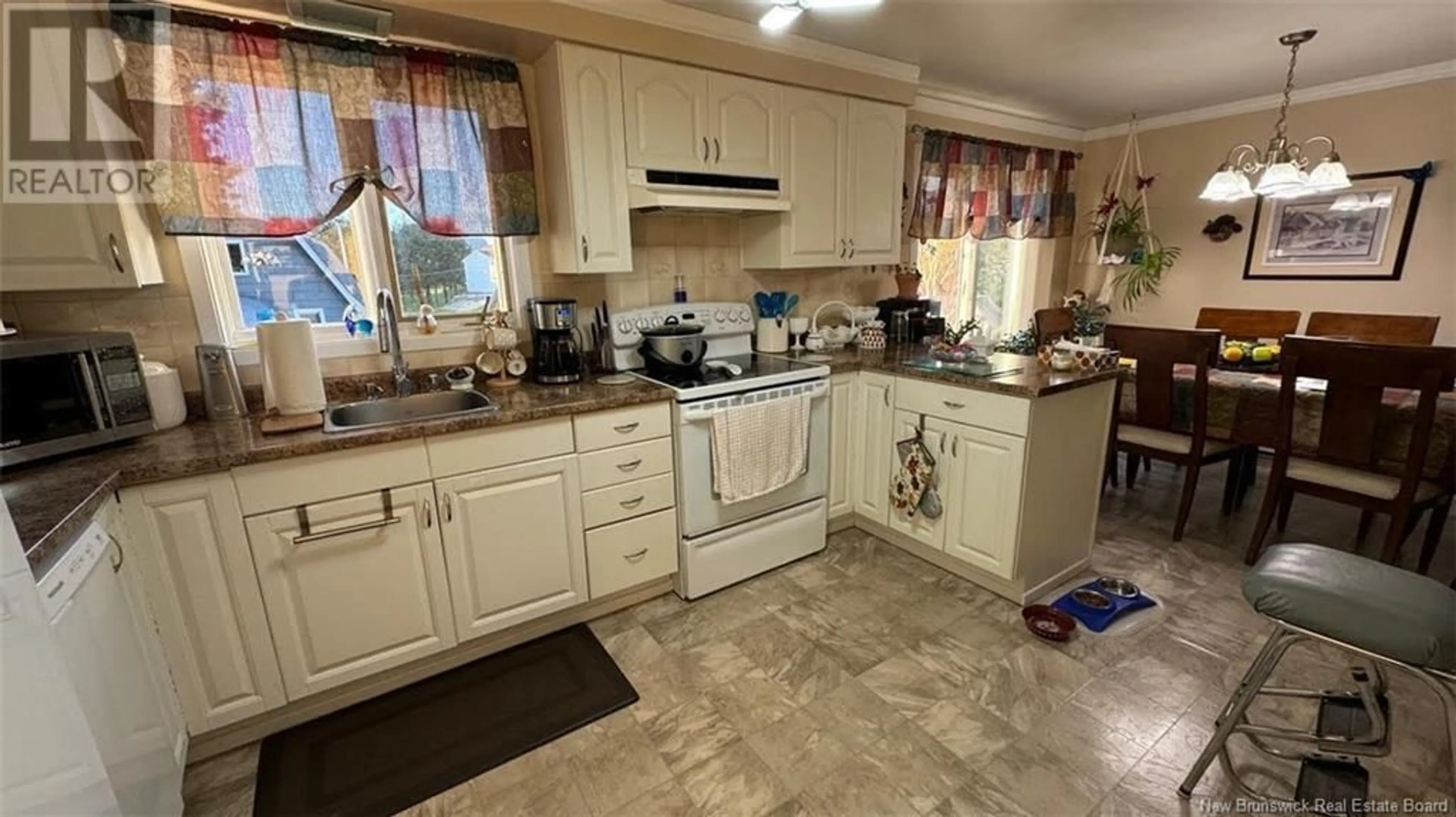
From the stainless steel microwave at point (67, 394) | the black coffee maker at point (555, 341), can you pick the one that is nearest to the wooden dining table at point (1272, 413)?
the black coffee maker at point (555, 341)

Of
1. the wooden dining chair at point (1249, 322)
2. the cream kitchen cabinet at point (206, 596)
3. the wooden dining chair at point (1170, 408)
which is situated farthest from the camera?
the wooden dining chair at point (1249, 322)

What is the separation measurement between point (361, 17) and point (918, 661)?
9.24 ft

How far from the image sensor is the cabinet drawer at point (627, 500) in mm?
2143

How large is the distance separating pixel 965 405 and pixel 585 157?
70.0 inches

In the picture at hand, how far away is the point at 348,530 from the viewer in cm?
170

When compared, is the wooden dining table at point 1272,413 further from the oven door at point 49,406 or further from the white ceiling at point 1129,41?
the oven door at point 49,406

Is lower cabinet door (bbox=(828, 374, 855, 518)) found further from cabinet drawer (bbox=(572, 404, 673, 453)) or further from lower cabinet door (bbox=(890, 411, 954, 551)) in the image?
cabinet drawer (bbox=(572, 404, 673, 453))

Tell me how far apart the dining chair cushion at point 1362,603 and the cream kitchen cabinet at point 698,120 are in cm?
226

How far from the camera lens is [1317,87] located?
3.53 m

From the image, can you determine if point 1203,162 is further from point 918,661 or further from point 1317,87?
point 918,661

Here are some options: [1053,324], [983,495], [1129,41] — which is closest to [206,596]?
[983,495]

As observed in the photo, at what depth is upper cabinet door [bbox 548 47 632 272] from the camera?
7.11 ft

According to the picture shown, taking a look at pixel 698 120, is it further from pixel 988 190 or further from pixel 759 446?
pixel 988 190

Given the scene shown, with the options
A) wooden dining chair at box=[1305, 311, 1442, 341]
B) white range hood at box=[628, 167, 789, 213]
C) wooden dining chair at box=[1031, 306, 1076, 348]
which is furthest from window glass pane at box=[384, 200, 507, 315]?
wooden dining chair at box=[1305, 311, 1442, 341]
